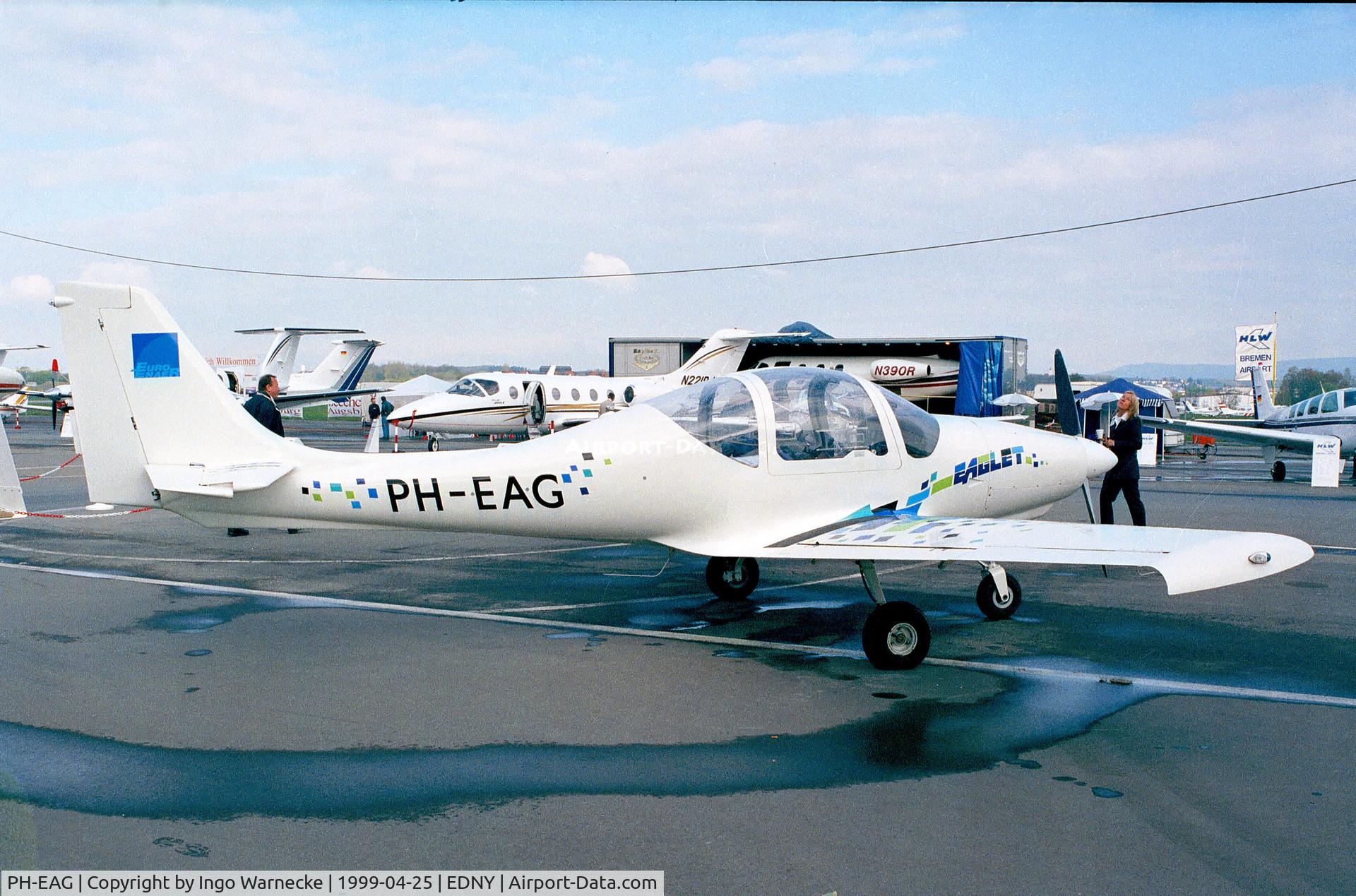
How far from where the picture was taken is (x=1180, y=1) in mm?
2117

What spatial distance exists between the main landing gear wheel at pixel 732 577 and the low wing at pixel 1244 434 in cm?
1109

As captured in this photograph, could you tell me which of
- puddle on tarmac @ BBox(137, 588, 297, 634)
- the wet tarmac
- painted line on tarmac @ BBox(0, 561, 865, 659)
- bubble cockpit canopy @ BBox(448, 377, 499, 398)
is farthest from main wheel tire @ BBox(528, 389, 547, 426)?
puddle on tarmac @ BBox(137, 588, 297, 634)

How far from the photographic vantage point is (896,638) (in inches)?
269

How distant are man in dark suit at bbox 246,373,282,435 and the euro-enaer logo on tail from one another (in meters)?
4.30

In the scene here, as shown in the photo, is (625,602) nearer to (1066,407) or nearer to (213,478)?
(213,478)

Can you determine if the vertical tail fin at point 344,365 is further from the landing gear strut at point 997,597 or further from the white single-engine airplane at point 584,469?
the landing gear strut at point 997,597

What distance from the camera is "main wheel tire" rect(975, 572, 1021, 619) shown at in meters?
8.41

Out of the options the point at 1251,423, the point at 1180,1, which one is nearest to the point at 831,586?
the point at 1180,1

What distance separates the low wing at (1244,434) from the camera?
18859 mm

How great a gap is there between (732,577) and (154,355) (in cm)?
536

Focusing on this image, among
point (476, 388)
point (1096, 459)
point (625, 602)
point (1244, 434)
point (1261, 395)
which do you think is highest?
point (476, 388)

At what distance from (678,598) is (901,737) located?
13.3 feet

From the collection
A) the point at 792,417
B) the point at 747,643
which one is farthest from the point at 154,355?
the point at 747,643

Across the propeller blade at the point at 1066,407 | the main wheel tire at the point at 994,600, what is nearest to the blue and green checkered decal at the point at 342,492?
the main wheel tire at the point at 994,600
